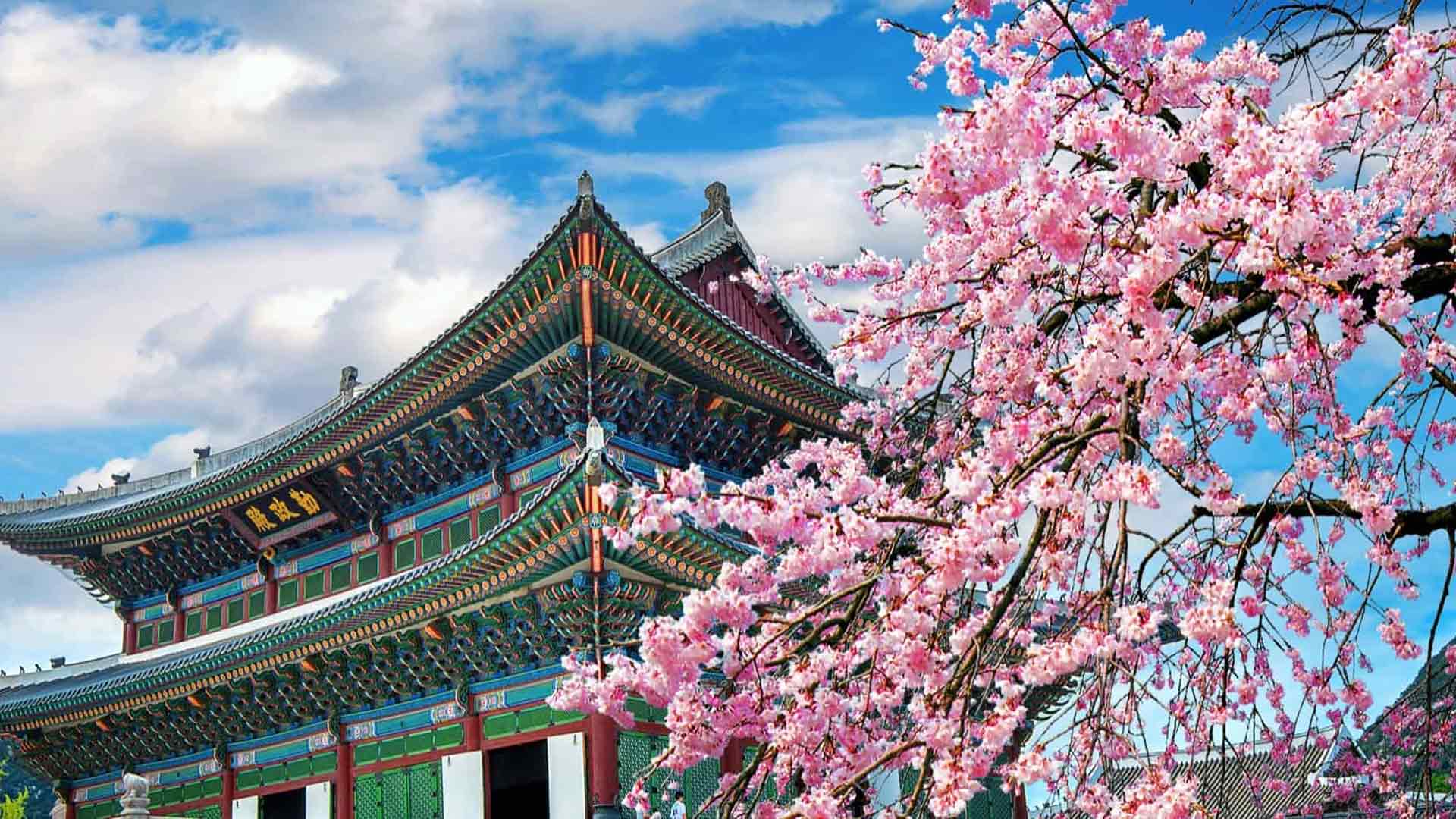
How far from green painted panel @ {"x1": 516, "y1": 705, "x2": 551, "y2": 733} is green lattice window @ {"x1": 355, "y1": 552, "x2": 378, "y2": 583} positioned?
16.7 ft

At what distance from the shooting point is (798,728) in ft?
23.2

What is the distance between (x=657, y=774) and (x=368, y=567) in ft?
23.5

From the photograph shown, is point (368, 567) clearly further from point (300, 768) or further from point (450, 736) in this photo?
point (450, 736)

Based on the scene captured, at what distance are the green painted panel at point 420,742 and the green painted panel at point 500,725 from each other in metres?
1.30

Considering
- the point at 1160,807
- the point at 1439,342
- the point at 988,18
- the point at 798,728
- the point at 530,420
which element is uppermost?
the point at 530,420

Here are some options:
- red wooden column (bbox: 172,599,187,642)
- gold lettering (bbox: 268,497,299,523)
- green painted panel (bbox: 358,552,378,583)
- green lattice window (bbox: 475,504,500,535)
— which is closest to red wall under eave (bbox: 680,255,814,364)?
green lattice window (bbox: 475,504,500,535)

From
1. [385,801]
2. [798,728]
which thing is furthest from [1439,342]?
[385,801]

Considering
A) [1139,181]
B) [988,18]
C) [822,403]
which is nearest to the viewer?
[1139,181]

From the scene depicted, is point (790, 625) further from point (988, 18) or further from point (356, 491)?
point (356, 491)

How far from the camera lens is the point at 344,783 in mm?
20266

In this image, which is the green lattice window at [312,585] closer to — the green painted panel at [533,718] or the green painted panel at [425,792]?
the green painted panel at [425,792]

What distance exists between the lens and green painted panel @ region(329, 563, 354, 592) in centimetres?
2217

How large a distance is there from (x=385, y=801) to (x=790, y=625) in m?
14.7

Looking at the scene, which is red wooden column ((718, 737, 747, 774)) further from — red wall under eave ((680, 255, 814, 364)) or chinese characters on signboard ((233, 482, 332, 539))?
chinese characters on signboard ((233, 482, 332, 539))
